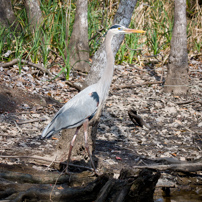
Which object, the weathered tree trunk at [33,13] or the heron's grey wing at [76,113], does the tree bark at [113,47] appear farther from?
the weathered tree trunk at [33,13]

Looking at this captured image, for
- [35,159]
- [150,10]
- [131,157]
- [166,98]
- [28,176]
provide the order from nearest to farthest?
[28,176] → [35,159] → [131,157] → [166,98] → [150,10]

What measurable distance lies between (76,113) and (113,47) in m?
1.17

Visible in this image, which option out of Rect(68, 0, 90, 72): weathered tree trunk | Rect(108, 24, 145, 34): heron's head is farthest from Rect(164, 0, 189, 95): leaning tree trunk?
Rect(108, 24, 145, 34): heron's head

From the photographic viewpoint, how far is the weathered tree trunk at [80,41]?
8109mm

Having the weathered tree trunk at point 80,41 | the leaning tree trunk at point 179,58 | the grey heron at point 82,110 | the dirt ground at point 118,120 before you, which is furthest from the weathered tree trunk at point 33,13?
the grey heron at point 82,110

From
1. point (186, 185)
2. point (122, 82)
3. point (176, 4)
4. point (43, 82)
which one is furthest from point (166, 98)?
point (186, 185)

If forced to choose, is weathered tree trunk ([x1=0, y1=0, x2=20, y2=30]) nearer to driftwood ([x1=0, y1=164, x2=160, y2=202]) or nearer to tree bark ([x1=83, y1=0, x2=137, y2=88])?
tree bark ([x1=83, y1=0, x2=137, y2=88])

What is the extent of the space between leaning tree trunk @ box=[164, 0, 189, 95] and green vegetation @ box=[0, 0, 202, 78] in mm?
1136

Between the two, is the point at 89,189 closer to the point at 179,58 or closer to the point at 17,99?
the point at 17,99

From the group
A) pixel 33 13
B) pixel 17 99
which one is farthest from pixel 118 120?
pixel 33 13

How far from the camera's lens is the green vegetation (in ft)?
26.2

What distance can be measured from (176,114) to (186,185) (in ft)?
8.29

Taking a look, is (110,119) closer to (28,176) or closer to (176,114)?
(176,114)

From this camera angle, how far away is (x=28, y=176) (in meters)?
3.51
